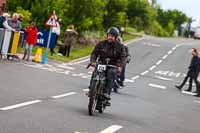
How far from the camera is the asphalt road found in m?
10.6

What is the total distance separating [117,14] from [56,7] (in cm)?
1784

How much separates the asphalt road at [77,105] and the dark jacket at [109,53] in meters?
1.13

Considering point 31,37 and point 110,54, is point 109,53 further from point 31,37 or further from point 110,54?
point 31,37

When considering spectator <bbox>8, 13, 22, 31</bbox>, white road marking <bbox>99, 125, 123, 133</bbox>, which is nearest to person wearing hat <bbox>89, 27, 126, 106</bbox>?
white road marking <bbox>99, 125, 123, 133</bbox>

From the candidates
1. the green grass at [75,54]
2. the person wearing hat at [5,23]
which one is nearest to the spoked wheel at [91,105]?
the person wearing hat at [5,23]

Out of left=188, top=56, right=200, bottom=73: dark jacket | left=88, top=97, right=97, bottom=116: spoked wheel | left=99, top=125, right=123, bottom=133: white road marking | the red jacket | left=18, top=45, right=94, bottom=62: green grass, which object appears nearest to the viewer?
left=99, top=125, right=123, bottom=133: white road marking

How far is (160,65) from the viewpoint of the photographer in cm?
3859

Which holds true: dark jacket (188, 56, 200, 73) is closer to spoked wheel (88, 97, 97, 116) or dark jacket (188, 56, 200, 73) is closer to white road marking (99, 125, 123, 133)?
spoked wheel (88, 97, 97, 116)

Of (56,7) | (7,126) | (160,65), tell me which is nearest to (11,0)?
(56,7)

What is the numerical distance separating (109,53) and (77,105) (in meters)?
1.91

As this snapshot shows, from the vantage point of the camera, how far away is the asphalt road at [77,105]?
1062cm

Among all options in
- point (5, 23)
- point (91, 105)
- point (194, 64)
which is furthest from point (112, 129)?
point (194, 64)

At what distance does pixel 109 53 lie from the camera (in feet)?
42.0

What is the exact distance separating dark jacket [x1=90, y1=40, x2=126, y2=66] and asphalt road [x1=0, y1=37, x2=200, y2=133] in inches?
44.6
